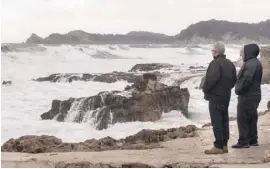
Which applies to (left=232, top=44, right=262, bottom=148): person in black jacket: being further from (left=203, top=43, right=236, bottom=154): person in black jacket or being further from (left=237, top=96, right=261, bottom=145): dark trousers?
(left=203, top=43, right=236, bottom=154): person in black jacket

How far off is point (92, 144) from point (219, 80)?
2.45 metres

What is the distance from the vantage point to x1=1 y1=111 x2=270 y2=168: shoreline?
5.95 meters

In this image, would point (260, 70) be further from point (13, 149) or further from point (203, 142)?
point (13, 149)

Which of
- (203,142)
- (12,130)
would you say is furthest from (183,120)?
(203,142)

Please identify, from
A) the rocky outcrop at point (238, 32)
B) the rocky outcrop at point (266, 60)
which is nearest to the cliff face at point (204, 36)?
the rocky outcrop at point (238, 32)

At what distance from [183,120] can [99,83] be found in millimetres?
11005

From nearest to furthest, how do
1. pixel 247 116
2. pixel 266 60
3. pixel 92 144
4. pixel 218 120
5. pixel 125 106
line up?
1. pixel 218 120
2. pixel 247 116
3. pixel 92 144
4. pixel 125 106
5. pixel 266 60

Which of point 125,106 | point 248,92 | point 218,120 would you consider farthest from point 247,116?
point 125,106

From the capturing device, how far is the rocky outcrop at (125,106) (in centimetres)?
1352

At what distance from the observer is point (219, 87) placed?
20.8 feet

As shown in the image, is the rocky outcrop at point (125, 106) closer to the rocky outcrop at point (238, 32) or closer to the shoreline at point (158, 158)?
the shoreline at point (158, 158)

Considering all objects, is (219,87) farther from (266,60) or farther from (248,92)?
(266,60)

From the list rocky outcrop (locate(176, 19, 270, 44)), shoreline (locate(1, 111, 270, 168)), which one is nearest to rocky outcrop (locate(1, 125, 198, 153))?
shoreline (locate(1, 111, 270, 168))

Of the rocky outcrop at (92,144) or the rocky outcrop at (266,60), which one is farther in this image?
the rocky outcrop at (266,60)
